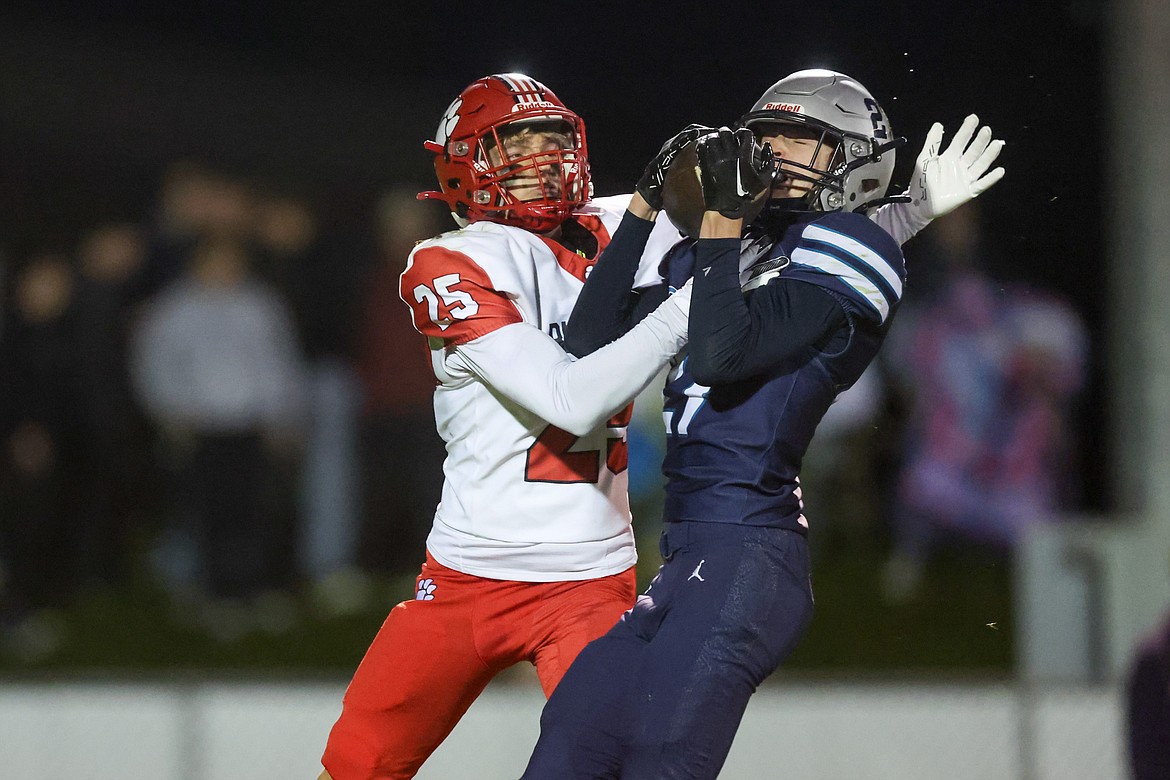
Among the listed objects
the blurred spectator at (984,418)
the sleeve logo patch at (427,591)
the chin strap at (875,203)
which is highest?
the chin strap at (875,203)

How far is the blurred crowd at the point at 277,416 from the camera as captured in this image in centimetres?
643

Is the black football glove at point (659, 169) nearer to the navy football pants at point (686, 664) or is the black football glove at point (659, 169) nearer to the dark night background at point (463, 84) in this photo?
the dark night background at point (463, 84)

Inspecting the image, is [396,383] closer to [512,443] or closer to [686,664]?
[512,443]

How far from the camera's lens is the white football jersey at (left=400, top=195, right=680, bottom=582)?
2.64m

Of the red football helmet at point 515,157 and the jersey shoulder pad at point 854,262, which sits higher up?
the red football helmet at point 515,157

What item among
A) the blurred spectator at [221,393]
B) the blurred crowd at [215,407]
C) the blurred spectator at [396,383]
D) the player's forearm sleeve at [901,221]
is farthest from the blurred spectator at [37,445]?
the player's forearm sleeve at [901,221]

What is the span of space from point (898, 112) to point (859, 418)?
4619 millimetres

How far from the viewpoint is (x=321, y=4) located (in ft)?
28.9

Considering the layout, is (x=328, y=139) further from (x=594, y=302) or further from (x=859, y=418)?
(x=594, y=302)

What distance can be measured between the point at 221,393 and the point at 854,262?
459cm

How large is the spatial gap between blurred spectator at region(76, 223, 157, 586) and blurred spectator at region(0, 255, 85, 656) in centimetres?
6

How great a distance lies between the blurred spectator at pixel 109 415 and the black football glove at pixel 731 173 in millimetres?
4743

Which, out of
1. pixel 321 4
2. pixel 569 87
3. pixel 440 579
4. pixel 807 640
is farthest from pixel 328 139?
pixel 440 579

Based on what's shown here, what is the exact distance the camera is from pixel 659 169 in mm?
2488
